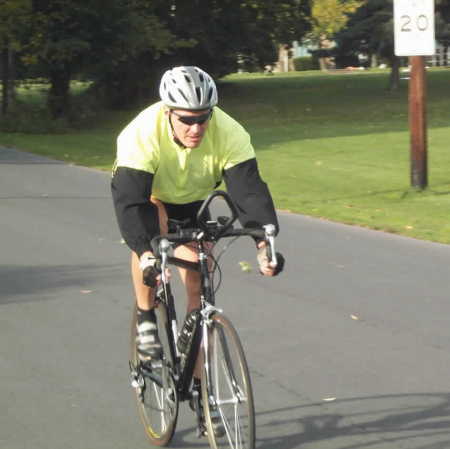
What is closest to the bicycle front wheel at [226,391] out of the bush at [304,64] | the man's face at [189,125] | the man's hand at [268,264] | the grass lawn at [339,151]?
the man's hand at [268,264]

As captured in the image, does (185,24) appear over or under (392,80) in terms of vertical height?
over

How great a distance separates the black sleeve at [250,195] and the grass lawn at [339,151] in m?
6.96

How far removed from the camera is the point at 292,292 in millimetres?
9125

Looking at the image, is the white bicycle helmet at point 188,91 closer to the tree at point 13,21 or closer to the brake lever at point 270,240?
the brake lever at point 270,240

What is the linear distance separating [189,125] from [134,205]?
402 millimetres

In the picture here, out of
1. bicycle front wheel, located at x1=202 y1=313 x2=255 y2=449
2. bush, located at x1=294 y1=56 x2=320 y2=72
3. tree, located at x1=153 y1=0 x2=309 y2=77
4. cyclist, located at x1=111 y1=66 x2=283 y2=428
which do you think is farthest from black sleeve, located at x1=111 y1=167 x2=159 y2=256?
bush, located at x1=294 y1=56 x2=320 y2=72

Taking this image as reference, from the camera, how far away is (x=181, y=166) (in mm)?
5047

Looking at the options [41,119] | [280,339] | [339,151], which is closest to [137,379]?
[280,339]

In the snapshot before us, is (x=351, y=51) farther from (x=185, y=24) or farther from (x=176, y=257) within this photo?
(x=176, y=257)

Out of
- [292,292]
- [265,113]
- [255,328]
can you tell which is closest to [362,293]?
[292,292]

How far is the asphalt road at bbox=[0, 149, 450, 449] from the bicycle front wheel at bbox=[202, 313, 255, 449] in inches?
24.6

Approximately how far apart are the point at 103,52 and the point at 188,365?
90.8ft

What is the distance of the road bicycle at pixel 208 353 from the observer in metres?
4.58

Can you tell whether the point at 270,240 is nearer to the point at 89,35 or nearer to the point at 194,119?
the point at 194,119
